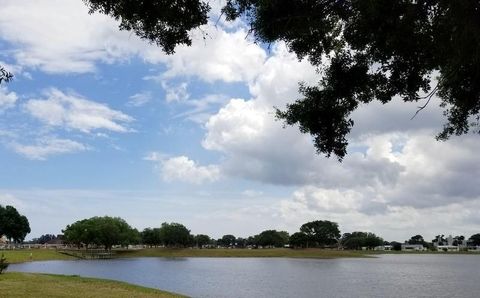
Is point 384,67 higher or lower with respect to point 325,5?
lower

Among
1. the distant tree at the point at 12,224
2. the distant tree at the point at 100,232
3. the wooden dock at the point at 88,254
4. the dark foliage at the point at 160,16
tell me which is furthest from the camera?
the distant tree at the point at 100,232

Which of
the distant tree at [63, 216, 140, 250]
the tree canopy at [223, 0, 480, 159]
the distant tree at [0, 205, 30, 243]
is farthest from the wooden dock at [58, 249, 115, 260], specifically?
the tree canopy at [223, 0, 480, 159]

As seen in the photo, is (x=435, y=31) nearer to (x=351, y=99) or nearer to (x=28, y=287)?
(x=351, y=99)

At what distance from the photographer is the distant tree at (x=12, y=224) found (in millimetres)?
161125

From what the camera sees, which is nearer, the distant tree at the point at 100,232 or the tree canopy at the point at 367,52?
the tree canopy at the point at 367,52

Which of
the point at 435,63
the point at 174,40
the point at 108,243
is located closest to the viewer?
the point at 174,40

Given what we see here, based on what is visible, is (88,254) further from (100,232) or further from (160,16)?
(160,16)

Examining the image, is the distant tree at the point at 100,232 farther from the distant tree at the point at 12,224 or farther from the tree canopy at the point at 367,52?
the tree canopy at the point at 367,52

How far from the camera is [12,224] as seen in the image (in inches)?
6388

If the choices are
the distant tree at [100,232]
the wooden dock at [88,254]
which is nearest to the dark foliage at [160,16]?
the wooden dock at [88,254]

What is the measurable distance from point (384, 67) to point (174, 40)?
6.73m

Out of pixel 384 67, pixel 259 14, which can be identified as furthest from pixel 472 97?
pixel 259 14

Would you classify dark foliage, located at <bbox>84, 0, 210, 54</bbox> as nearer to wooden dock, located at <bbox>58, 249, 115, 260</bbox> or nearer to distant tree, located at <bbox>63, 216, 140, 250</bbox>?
wooden dock, located at <bbox>58, 249, 115, 260</bbox>

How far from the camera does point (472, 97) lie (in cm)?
1717
